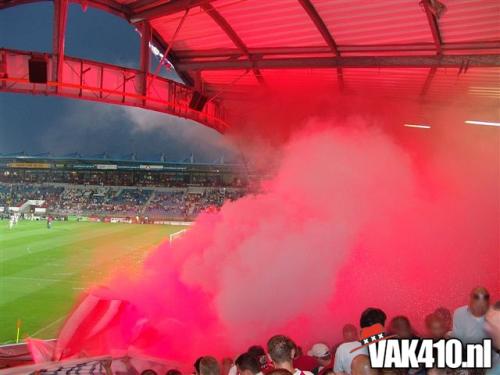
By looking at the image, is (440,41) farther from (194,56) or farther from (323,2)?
(194,56)

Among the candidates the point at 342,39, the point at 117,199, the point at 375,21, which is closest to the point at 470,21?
the point at 375,21

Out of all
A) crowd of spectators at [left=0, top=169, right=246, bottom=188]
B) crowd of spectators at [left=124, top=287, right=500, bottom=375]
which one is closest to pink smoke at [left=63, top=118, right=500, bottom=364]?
crowd of spectators at [left=124, top=287, right=500, bottom=375]

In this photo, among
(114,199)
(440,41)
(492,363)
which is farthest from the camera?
(114,199)

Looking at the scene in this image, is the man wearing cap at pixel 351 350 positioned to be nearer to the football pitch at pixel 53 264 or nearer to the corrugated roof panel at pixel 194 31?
the corrugated roof panel at pixel 194 31

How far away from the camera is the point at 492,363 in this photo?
9.09 ft

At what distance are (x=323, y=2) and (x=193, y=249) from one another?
15.5 ft

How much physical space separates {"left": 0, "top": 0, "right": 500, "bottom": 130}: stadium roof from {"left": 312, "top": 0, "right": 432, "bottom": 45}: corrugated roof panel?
0.02 m

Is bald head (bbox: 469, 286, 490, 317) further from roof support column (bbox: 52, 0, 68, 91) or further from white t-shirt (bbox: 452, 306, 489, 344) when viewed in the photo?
roof support column (bbox: 52, 0, 68, 91)

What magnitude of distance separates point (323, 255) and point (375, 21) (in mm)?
3930

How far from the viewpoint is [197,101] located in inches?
457

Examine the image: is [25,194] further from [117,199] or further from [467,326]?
[467,326]

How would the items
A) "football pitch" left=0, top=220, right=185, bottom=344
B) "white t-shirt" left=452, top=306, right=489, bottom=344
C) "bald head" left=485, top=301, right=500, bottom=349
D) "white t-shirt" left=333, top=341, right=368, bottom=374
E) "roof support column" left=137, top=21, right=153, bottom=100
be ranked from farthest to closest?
1. "football pitch" left=0, top=220, right=185, bottom=344
2. "roof support column" left=137, top=21, right=153, bottom=100
3. "white t-shirt" left=452, top=306, right=489, bottom=344
4. "white t-shirt" left=333, top=341, right=368, bottom=374
5. "bald head" left=485, top=301, right=500, bottom=349

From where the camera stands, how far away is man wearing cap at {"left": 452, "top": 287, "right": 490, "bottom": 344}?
3918 millimetres

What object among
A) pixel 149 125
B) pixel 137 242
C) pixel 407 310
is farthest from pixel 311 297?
pixel 149 125
